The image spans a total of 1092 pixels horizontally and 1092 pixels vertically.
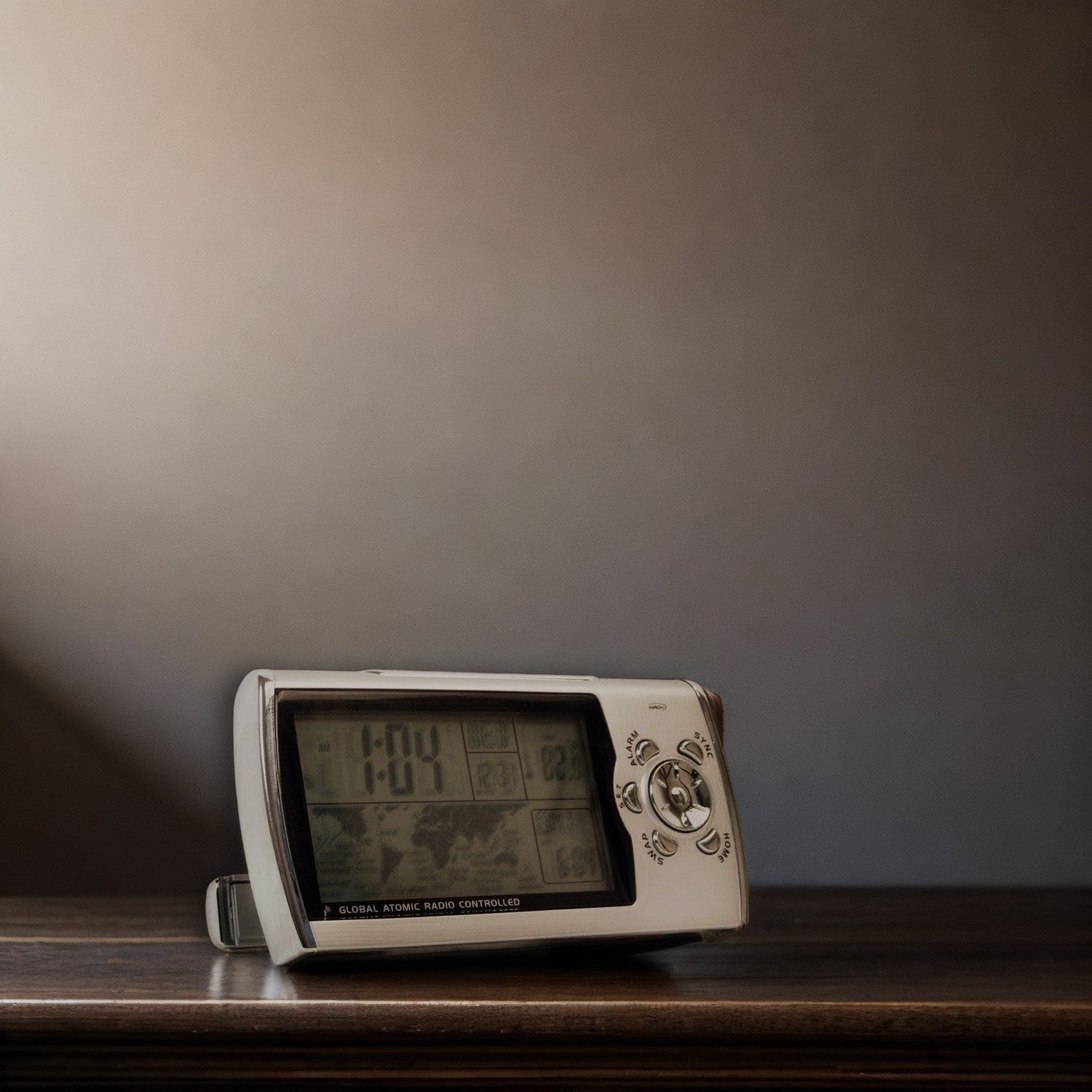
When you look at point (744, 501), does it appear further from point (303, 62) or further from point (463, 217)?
point (303, 62)

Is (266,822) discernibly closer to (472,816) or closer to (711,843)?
(472,816)

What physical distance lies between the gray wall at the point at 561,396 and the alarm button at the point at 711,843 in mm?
547

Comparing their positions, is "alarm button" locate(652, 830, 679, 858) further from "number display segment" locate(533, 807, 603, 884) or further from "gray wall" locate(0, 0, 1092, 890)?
"gray wall" locate(0, 0, 1092, 890)

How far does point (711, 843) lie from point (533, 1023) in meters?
0.16

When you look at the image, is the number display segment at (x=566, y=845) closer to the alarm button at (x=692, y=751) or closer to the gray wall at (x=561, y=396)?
the alarm button at (x=692, y=751)

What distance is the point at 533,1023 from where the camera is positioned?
434 mm

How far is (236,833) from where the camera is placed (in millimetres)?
1029

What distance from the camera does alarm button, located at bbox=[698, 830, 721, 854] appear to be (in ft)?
1.82

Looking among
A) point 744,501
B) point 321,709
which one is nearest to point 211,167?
point 744,501

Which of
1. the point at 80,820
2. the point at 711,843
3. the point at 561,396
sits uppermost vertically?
the point at 561,396

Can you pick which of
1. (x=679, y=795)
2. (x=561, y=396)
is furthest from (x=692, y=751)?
(x=561, y=396)

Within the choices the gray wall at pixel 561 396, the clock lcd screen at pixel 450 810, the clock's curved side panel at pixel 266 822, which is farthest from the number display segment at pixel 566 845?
the gray wall at pixel 561 396

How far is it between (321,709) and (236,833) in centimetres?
58

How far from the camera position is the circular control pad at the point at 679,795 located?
1.83 ft
